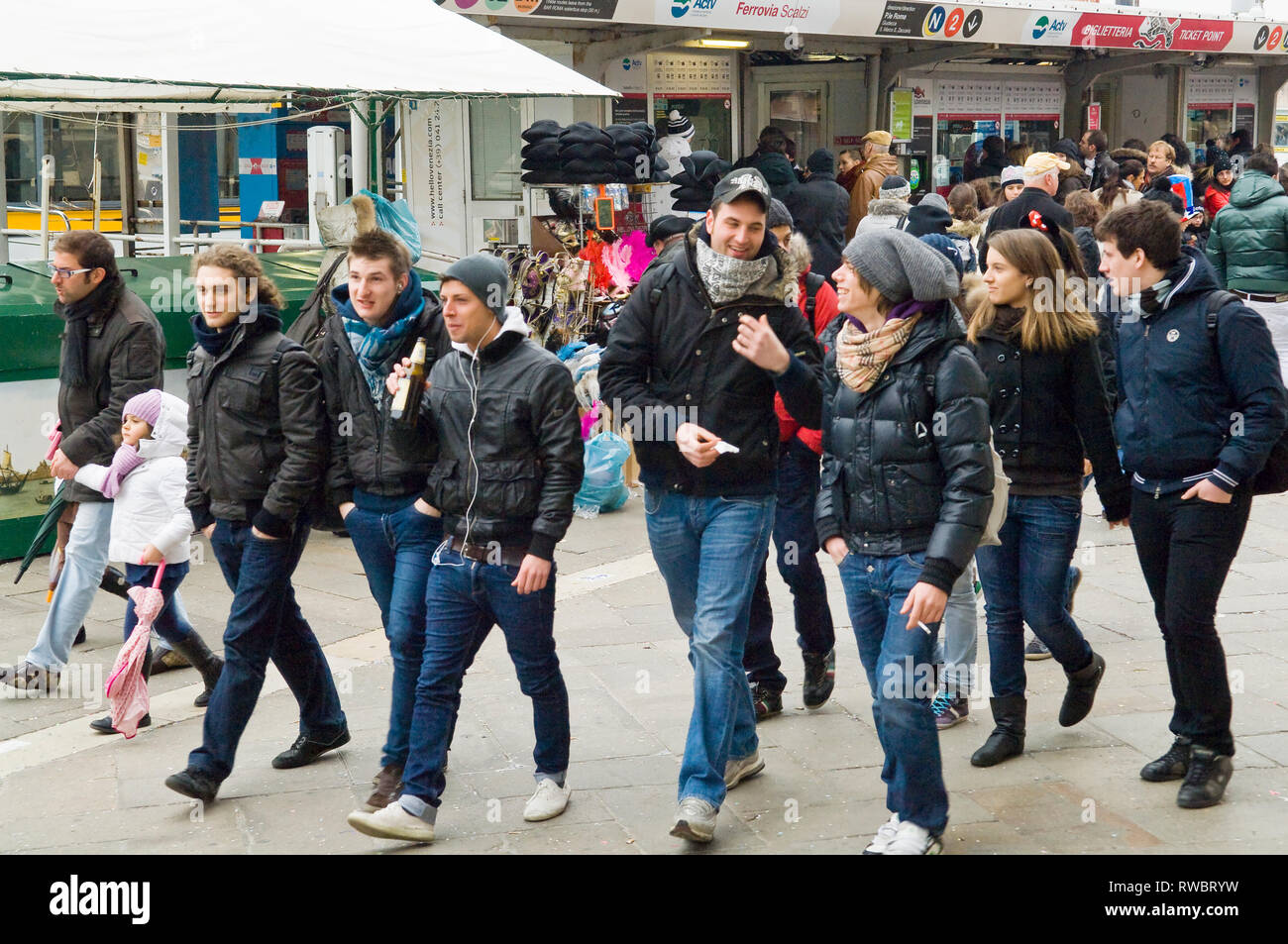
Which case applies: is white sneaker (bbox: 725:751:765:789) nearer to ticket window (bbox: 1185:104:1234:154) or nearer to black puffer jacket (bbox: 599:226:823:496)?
black puffer jacket (bbox: 599:226:823:496)

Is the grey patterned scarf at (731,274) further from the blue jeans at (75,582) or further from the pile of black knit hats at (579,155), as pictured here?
the pile of black knit hats at (579,155)

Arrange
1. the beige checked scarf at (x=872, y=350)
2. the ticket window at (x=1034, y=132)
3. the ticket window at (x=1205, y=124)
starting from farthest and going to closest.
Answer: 1. the ticket window at (x=1205, y=124)
2. the ticket window at (x=1034, y=132)
3. the beige checked scarf at (x=872, y=350)

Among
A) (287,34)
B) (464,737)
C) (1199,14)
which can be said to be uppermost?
(1199,14)

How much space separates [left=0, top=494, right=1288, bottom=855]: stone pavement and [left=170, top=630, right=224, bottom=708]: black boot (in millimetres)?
132

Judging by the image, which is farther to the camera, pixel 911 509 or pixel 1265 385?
pixel 1265 385

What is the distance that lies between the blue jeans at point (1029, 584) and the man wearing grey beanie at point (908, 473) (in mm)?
1000

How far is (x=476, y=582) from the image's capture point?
445 centimetres

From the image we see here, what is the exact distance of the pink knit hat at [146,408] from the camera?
19.2ft

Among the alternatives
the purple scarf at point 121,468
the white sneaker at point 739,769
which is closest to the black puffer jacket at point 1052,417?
the white sneaker at point 739,769

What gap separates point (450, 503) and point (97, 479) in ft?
7.20

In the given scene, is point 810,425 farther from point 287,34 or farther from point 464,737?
point 287,34

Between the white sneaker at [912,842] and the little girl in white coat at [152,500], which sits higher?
the little girl in white coat at [152,500]
